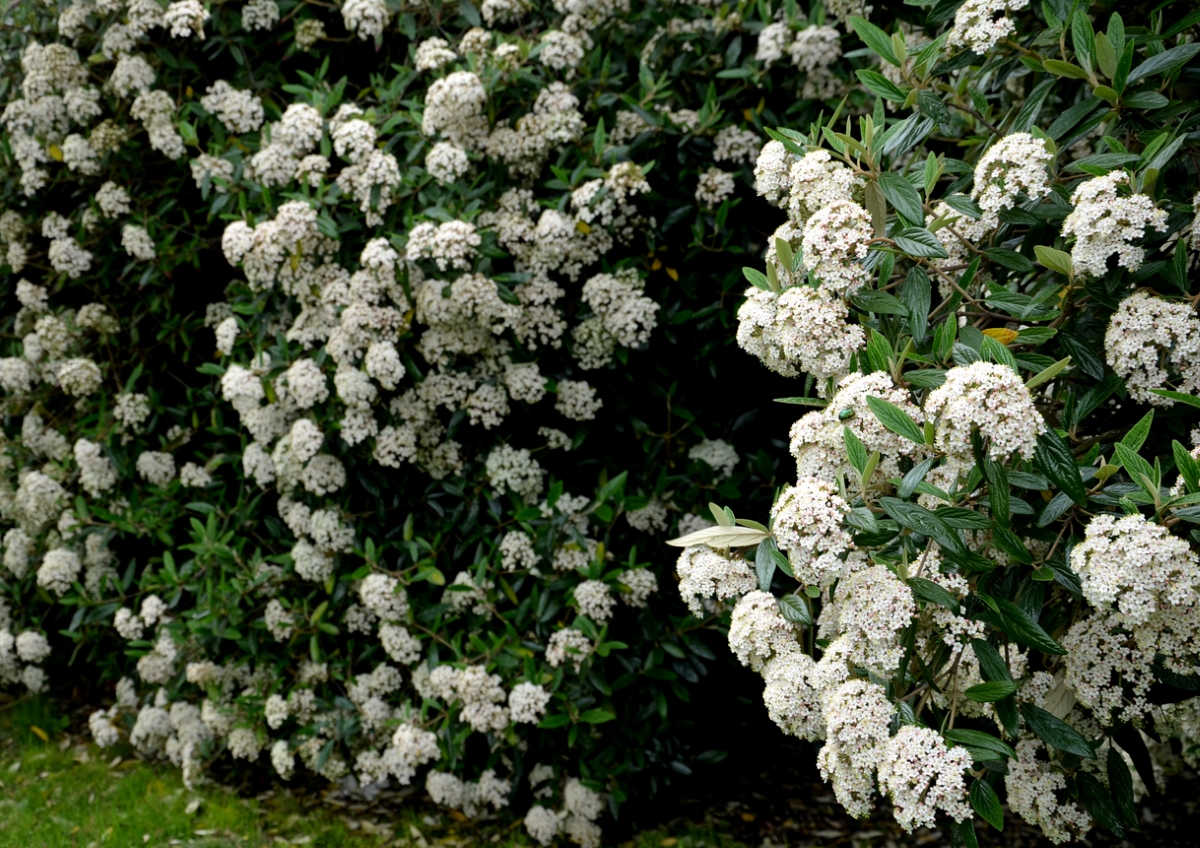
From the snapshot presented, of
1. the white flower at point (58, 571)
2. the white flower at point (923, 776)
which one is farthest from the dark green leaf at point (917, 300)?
the white flower at point (58, 571)

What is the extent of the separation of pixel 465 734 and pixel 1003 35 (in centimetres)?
295

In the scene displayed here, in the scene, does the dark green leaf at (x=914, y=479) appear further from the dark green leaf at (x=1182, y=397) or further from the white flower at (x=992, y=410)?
the dark green leaf at (x=1182, y=397)

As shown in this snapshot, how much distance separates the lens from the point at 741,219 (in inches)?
159

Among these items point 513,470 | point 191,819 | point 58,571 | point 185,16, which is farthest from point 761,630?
point 58,571

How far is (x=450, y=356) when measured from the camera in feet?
12.7

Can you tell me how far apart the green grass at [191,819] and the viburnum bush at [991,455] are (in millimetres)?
2153

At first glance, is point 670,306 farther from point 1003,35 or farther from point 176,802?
point 176,802

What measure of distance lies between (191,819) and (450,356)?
235 centimetres

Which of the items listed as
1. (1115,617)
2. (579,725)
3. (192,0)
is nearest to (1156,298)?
(1115,617)

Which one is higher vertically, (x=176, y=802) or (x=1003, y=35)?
(x=1003, y=35)

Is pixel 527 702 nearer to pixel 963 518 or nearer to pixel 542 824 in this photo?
pixel 542 824

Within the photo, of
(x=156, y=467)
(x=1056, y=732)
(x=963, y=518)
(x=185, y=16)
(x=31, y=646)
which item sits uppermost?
(x=185, y=16)

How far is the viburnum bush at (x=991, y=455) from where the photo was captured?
75.8 inches

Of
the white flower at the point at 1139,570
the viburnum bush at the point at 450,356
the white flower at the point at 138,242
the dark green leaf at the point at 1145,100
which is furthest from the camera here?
the white flower at the point at 138,242
